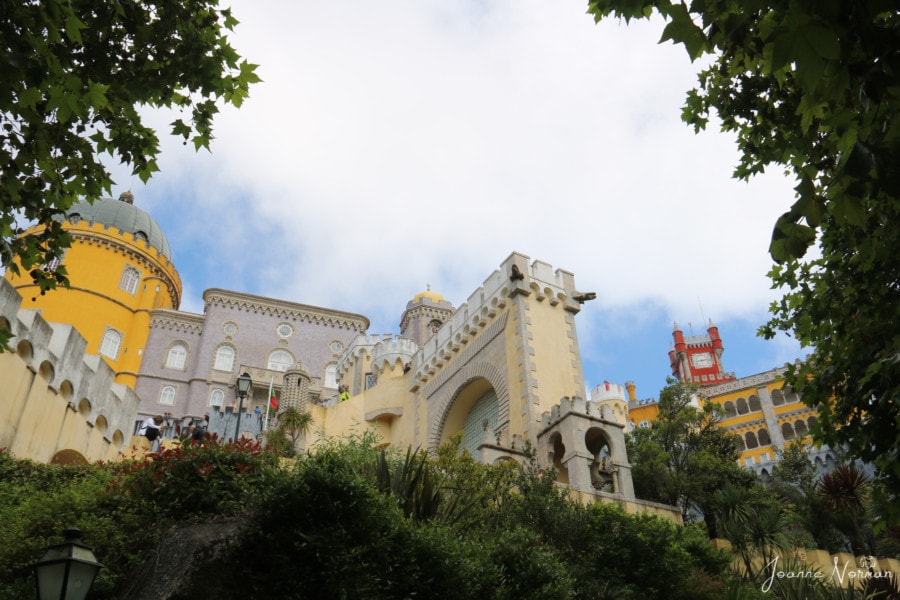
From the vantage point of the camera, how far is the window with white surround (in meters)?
43.8

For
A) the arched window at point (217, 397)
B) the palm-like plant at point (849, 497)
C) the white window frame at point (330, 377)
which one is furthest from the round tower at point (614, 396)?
the arched window at point (217, 397)

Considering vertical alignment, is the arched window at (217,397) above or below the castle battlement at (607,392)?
above

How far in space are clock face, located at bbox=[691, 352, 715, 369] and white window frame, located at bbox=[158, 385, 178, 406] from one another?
6612 cm

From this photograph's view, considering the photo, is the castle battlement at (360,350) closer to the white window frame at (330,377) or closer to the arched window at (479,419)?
the white window frame at (330,377)

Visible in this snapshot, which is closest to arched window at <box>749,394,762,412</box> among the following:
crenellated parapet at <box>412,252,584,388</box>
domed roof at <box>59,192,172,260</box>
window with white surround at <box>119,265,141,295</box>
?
crenellated parapet at <box>412,252,584,388</box>

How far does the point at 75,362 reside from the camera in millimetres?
18750

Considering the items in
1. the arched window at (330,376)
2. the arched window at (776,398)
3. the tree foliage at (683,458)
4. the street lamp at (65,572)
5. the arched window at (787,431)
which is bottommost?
the street lamp at (65,572)

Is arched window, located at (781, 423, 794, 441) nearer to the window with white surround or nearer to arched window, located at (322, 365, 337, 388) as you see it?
arched window, located at (322, 365, 337, 388)

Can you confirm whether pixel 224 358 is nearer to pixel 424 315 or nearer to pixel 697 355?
pixel 424 315

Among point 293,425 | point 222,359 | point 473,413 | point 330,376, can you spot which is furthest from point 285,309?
point 473,413

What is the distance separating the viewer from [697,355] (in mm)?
90875

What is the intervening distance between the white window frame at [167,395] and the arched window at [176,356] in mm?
1343

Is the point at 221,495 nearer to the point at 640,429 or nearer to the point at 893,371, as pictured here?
the point at 893,371

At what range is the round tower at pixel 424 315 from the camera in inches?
1842
